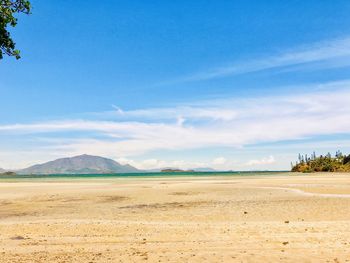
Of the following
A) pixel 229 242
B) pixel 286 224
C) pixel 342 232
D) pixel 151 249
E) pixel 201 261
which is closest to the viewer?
pixel 201 261

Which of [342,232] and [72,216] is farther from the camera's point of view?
[72,216]

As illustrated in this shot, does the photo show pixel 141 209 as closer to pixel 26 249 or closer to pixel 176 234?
pixel 176 234

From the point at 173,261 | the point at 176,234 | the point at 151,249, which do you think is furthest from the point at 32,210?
the point at 173,261

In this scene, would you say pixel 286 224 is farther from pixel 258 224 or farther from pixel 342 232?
pixel 342 232

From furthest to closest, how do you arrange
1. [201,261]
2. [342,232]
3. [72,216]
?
1. [72,216]
2. [342,232]
3. [201,261]

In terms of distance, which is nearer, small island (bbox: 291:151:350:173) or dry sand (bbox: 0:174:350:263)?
dry sand (bbox: 0:174:350:263)

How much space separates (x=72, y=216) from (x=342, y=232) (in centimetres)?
1557

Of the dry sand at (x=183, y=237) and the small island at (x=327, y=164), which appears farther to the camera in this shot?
the small island at (x=327, y=164)

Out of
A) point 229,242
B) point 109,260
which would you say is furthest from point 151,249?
point 229,242

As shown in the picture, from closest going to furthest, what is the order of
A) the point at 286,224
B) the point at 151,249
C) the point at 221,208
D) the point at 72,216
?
the point at 151,249 → the point at 286,224 → the point at 72,216 → the point at 221,208

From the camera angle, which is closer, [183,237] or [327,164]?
[183,237]

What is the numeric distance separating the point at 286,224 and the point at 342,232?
10.1 feet

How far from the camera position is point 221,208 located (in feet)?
89.0

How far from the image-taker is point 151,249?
1346 centimetres
